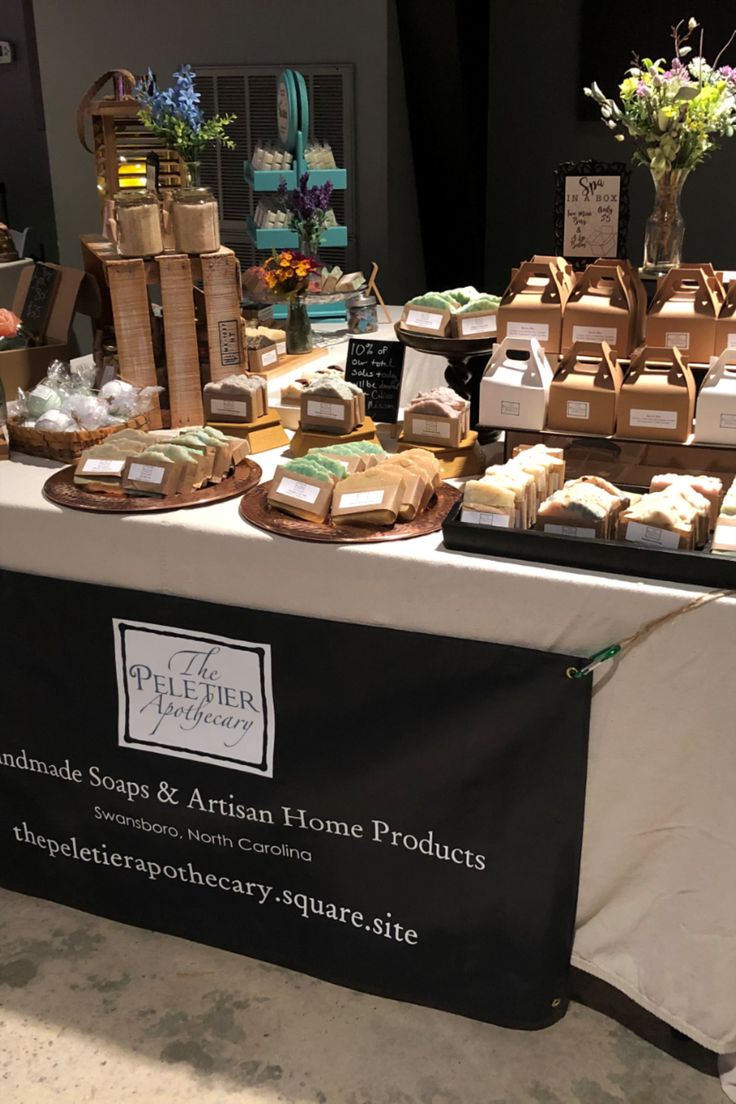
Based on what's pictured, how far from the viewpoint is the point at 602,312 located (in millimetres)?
1908

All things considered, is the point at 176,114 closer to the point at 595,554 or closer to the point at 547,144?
the point at 595,554

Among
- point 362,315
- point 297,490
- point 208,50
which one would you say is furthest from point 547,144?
point 297,490

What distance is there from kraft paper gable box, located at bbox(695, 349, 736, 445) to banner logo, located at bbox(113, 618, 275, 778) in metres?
0.86

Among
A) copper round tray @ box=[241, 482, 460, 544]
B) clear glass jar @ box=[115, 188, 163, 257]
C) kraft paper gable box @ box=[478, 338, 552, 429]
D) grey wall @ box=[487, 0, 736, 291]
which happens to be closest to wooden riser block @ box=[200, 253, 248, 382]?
clear glass jar @ box=[115, 188, 163, 257]

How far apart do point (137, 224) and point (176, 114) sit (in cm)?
38

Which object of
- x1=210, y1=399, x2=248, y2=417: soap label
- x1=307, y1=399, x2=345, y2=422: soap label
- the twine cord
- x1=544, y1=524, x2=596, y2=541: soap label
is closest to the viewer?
the twine cord

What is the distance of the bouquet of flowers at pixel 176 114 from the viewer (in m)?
2.38

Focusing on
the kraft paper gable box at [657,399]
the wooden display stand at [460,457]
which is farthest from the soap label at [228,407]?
the kraft paper gable box at [657,399]

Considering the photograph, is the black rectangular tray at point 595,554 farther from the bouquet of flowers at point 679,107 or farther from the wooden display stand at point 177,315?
the bouquet of flowers at point 679,107

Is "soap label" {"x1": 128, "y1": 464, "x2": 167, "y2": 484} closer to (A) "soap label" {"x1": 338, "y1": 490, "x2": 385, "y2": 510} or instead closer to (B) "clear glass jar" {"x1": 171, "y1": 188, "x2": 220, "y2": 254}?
(A) "soap label" {"x1": 338, "y1": 490, "x2": 385, "y2": 510}

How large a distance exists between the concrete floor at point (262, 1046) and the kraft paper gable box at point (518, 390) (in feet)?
3.64

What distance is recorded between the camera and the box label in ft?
6.09

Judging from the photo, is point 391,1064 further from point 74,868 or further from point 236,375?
point 236,375

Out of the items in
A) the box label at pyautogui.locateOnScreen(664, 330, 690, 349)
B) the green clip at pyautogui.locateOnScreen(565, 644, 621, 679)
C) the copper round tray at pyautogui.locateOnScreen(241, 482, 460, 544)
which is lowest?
the green clip at pyautogui.locateOnScreen(565, 644, 621, 679)
